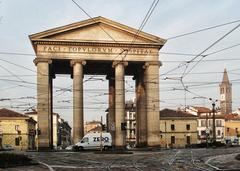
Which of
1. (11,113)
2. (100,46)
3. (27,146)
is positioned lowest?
(27,146)

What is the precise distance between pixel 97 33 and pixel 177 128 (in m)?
55.5

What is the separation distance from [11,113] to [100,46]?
49030 millimetres

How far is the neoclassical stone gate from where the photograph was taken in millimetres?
60188

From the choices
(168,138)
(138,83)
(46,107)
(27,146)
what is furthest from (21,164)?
(168,138)

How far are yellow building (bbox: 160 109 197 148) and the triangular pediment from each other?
51.5m

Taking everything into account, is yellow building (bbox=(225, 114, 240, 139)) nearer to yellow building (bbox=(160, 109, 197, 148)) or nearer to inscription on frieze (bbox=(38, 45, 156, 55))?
yellow building (bbox=(160, 109, 197, 148))

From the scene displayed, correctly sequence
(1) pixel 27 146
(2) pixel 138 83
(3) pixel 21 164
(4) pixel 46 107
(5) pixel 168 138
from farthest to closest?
(5) pixel 168 138 → (1) pixel 27 146 → (2) pixel 138 83 → (4) pixel 46 107 → (3) pixel 21 164

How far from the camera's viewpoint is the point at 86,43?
6191 cm

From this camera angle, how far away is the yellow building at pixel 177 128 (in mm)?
112000

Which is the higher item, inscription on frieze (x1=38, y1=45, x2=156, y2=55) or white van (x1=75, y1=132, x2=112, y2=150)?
inscription on frieze (x1=38, y1=45, x2=156, y2=55)

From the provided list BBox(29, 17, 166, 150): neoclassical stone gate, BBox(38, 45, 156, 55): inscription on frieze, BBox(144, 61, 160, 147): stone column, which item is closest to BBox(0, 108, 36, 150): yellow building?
BBox(29, 17, 166, 150): neoclassical stone gate

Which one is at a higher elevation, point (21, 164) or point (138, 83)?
point (138, 83)

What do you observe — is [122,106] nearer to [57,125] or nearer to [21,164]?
[21,164]

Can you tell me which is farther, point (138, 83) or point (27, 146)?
point (27, 146)
